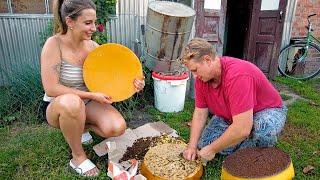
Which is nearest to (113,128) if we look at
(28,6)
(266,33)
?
(28,6)

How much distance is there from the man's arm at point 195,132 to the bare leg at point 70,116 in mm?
760

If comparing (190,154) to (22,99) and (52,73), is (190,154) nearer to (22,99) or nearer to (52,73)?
(52,73)

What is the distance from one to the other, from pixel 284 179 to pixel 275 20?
4.30 metres

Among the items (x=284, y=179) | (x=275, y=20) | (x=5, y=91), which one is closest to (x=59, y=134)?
(x=5, y=91)

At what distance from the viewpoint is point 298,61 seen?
19.2ft

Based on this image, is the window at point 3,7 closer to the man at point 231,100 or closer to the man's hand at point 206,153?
the man at point 231,100

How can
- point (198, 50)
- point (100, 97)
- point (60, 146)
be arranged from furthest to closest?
point (60, 146)
point (100, 97)
point (198, 50)

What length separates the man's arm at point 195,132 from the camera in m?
2.21

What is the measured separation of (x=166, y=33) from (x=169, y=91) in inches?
29.2

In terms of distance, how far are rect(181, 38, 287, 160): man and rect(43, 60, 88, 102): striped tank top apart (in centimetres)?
88

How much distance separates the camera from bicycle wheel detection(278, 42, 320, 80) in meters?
5.80

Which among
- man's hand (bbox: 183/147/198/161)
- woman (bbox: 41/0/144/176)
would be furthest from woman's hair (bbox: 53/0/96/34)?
man's hand (bbox: 183/147/198/161)

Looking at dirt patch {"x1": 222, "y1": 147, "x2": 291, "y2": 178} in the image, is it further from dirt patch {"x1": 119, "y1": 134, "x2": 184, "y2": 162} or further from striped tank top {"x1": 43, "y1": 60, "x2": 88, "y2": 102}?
striped tank top {"x1": 43, "y1": 60, "x2": 88, "y2": 102}

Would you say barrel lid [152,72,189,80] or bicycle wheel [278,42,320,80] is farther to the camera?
bicycle wheel [278,42,320,80]
